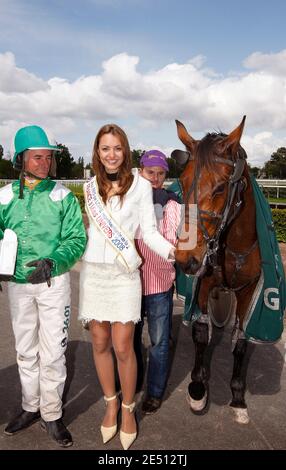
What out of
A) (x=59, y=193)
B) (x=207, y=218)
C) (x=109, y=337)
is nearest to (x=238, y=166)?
(x=207, y=218)

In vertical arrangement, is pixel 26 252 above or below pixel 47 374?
above

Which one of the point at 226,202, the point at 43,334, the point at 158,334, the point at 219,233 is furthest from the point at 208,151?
the point at 43,334

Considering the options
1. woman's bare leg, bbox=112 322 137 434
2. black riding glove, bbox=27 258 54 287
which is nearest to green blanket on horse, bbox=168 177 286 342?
woman's bare leg, bbox=112 322 137 434

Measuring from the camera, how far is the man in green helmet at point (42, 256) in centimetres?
272

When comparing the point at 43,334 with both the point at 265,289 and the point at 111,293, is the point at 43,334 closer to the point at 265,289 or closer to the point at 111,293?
the point at 111,293

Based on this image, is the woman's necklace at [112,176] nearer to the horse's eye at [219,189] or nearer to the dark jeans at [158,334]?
the horse's eye at [219,189]

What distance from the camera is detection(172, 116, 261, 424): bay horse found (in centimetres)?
248

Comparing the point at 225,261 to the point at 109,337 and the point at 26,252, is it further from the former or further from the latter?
the point at 26,252

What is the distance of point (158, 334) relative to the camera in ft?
10.6

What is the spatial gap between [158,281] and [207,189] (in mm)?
943

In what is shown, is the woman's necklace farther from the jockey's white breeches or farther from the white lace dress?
the jockey's white breeches

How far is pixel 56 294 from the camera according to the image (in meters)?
2.77

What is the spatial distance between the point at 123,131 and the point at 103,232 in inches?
25.5

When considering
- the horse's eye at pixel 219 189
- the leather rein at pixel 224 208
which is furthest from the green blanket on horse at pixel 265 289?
the horse's eye at pixel 219 189
